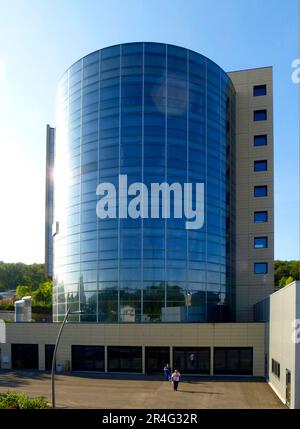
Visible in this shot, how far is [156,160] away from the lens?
41.3 metres

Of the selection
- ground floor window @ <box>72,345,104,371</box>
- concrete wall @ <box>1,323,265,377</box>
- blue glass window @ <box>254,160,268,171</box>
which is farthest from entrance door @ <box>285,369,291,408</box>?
blue glass window @ <box>254,160,268,171</box>

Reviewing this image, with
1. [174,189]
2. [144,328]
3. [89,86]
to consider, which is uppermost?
[89,86]

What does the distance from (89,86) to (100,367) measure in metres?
28.0

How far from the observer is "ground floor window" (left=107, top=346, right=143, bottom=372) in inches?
1416

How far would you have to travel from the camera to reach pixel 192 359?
35.5 m

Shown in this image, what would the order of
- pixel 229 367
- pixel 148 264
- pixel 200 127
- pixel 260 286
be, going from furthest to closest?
1. pixel 260 286
2. pixel 200 127
3. pixel 148 264
4. pixel 229 367

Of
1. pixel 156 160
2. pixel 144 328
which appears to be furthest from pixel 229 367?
pixel 156 160

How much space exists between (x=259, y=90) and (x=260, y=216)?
15.2m

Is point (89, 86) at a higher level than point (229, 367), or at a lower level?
higher

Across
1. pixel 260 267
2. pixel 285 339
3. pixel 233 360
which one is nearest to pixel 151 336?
pixel 233 360

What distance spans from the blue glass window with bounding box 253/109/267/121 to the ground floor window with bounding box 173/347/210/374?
1093 inches

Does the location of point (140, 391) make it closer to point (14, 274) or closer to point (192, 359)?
point (192, 359)

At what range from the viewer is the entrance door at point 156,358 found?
35562 mm
